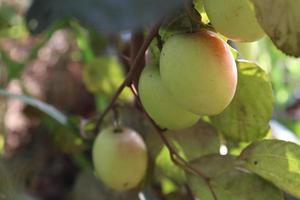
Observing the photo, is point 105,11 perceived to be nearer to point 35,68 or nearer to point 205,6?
point 205,6

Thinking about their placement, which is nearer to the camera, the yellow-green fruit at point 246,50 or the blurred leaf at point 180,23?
the blurred leaf at point 180,23

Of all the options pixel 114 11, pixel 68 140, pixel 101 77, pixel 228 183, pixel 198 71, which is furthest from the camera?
pixel 101 77

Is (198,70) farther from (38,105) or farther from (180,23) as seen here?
(38,105)

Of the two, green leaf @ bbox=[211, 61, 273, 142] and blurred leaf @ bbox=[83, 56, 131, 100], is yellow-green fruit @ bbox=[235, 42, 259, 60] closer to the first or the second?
green leaf @ bbox=[211, 61, 273, 142]

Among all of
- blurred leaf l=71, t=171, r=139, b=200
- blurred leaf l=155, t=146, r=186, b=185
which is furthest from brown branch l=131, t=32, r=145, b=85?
blurred leaf l=71, t=171, r=139, b=200

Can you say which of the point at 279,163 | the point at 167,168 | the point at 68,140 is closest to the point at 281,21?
the point at 279,163

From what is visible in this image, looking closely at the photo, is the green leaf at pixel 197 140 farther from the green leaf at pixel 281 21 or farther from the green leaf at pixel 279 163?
the green leaf at pixel 281 21

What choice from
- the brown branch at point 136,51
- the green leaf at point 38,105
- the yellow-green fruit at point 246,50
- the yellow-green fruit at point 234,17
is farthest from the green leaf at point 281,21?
the green leaf at point 38,105
